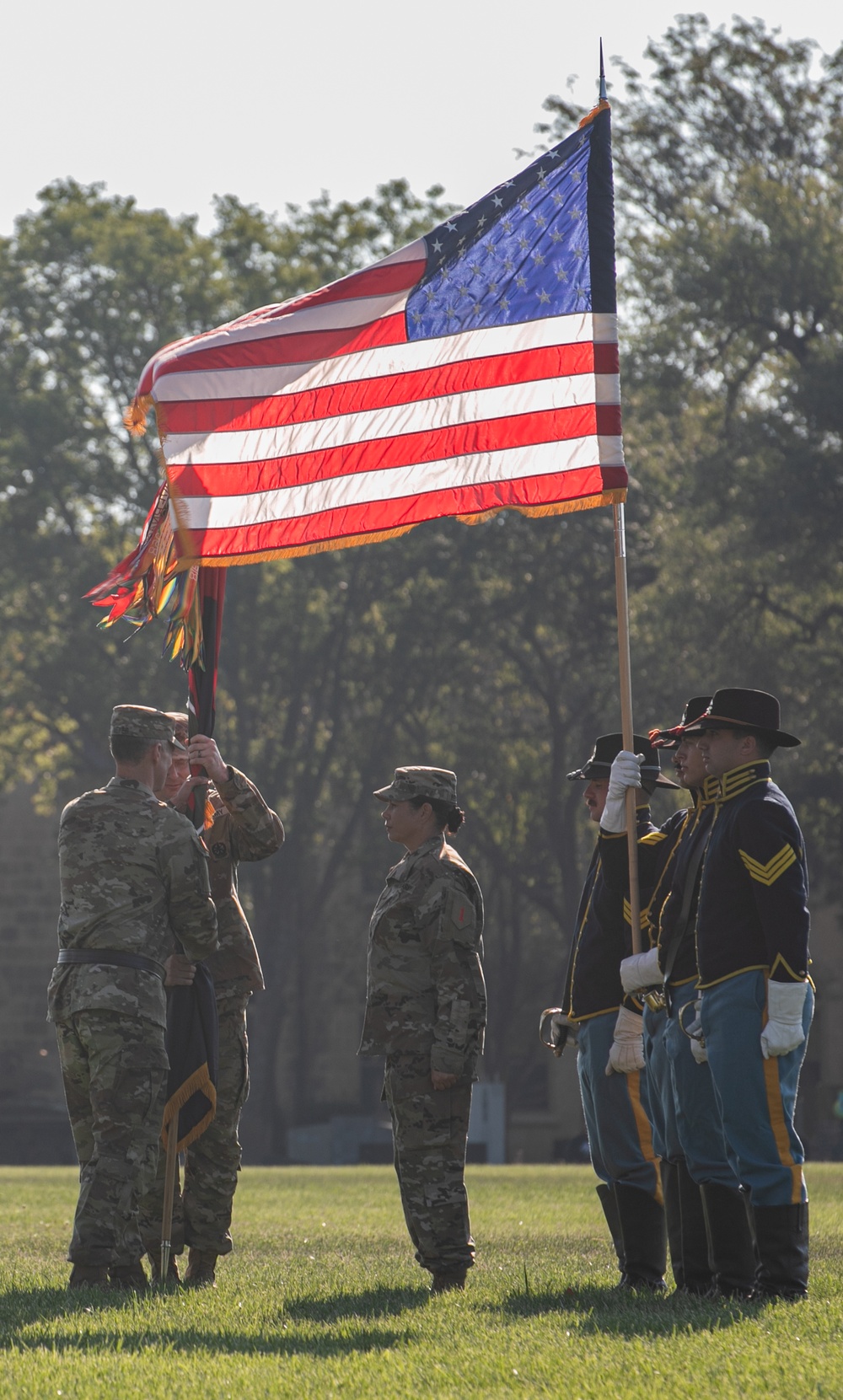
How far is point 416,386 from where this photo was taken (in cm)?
847

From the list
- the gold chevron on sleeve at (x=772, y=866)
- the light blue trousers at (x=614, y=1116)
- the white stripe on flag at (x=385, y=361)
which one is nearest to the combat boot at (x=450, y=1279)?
the light blue trousers at (x=614, y=1116)

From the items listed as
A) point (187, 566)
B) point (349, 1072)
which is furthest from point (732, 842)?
point (349, 1072)

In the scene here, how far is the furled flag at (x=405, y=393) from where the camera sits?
825 cm

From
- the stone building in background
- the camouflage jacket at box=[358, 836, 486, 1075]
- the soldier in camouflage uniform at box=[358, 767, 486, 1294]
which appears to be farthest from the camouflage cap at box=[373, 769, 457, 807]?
the stone building in background

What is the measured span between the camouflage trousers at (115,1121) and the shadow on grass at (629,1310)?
142 cm

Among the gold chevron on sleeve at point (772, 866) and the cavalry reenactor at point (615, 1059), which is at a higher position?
the gold chevron on sleeve at point (772, 866)

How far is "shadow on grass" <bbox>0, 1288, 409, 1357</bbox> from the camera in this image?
570 centimetres

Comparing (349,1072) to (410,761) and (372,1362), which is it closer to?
(410,761)

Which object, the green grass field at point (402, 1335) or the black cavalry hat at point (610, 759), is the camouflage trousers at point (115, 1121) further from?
the black cavalry hat at point (610, 759)

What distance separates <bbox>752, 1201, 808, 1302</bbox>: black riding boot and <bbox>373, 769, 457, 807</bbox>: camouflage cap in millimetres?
2388

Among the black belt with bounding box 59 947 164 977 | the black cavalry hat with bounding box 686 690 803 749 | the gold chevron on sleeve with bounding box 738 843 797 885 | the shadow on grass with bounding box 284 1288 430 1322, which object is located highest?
the black cavalry hat with bounding box 686 690 803 749

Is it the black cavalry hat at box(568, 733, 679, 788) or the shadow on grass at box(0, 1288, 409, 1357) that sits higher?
the black cavalry hat at box(568, 733, 679, 788)

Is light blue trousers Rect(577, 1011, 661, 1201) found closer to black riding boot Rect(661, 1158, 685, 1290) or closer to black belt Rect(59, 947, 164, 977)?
black riding boot Rect(661, 1158, 685, 1290)

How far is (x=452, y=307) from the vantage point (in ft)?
27.9
